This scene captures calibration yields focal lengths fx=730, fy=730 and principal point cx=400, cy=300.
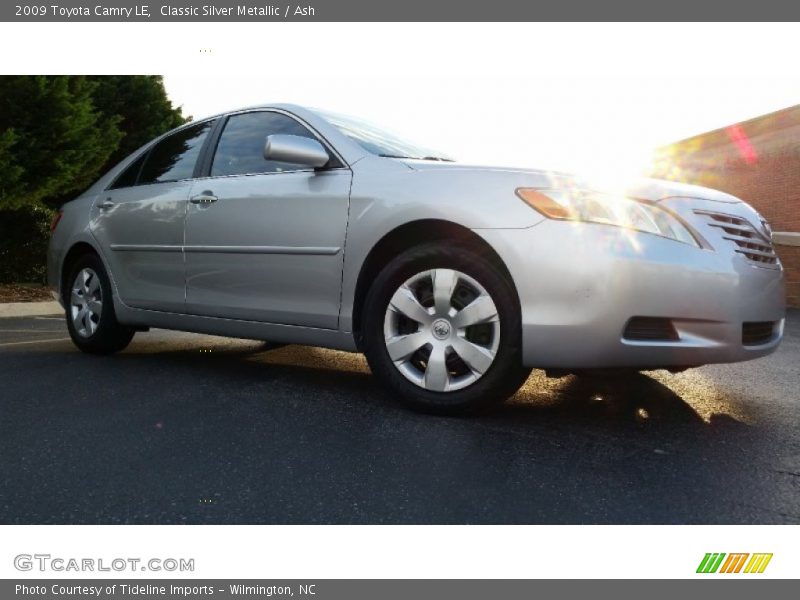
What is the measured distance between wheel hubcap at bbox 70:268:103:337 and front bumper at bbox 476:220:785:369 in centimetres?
338

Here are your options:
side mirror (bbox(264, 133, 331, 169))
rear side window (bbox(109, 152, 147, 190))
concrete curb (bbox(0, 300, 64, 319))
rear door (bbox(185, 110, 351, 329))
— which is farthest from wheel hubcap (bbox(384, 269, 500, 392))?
concrete curb (bbox(0, 300, 64, 319))

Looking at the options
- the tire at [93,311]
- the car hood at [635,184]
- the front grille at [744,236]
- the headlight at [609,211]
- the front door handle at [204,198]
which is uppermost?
the car hood at [635,184]

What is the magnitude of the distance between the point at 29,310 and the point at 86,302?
566cm

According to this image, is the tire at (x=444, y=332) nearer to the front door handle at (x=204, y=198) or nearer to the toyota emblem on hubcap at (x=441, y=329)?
the toyota emblem on hubcap at (x=441, y=329)

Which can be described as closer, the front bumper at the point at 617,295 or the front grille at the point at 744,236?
the front bumper at the point at 617,295

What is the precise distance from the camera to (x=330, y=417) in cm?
338

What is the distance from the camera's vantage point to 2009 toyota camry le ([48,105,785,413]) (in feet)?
9.73

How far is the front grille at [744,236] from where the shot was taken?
314cm

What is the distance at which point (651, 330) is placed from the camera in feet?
9.80

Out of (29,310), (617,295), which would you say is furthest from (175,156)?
(29,310)

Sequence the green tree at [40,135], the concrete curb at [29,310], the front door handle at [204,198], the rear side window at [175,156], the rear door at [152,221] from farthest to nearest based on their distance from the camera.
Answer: the green tree at [40,135] → the concrete curb at [29,310] → the rear side window at [175,156] → the rear door at [152,221] → the front door handle at [204,198]

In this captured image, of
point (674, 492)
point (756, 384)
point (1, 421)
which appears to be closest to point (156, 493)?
point (1, 421)

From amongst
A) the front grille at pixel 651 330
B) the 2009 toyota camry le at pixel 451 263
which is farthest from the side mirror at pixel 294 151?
the front grille at pixel 651 330

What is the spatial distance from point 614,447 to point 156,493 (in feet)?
5.72
